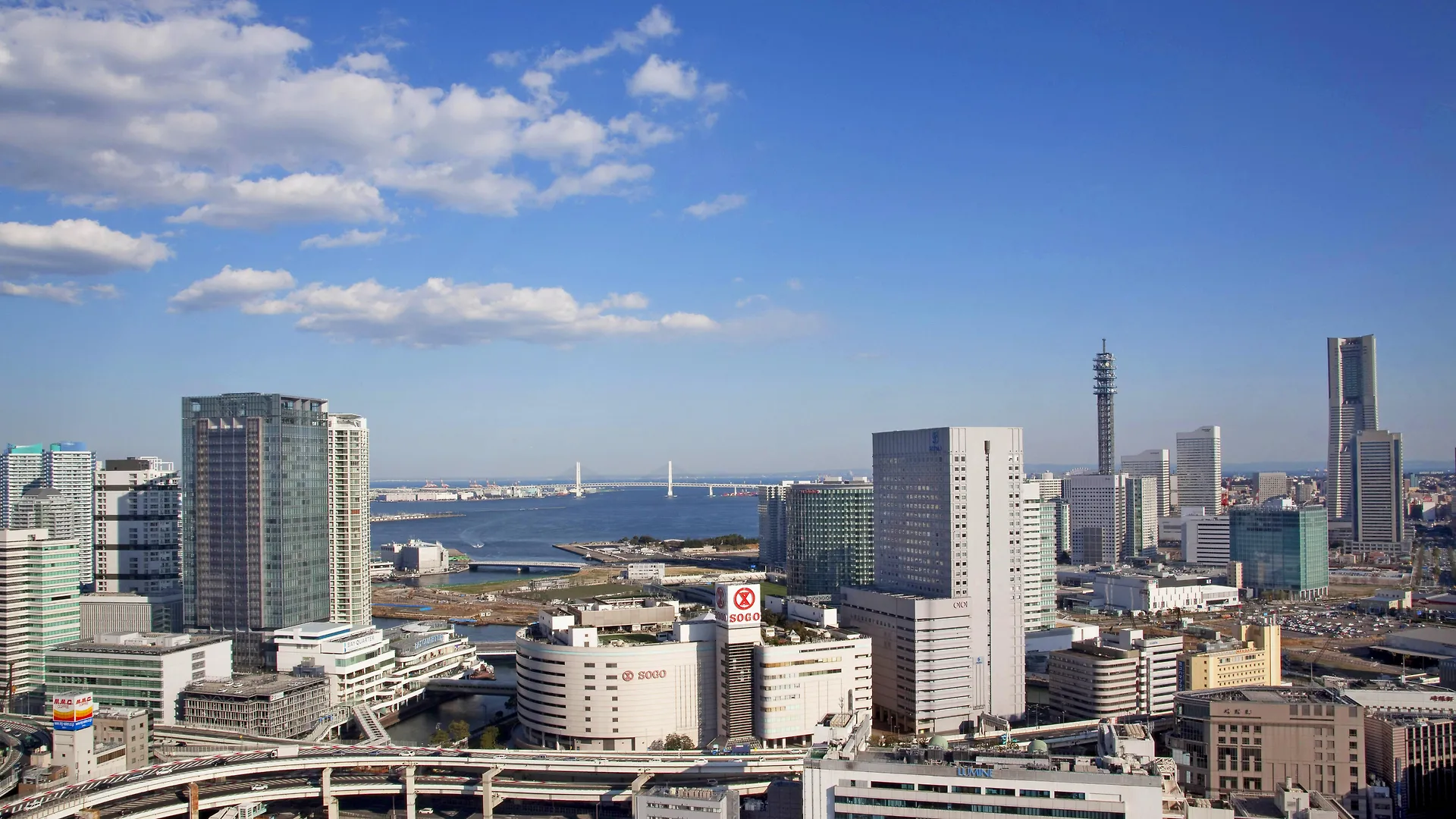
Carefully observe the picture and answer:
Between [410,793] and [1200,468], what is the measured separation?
3262 inches

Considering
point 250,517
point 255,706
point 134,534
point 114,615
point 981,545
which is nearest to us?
point 255,706

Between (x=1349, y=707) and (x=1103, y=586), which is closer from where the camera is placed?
(x=1349, y=707)

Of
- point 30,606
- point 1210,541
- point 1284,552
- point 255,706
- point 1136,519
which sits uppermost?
point 30,606

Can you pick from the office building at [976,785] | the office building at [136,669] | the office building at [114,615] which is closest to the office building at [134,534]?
the office building at [114,615]

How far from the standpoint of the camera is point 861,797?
1381 centimetres

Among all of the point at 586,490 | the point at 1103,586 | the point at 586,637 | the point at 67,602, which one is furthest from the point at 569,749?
the point at 586,490

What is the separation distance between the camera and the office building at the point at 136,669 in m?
25.1

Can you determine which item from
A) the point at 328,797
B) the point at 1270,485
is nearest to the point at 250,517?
the point at 328,797

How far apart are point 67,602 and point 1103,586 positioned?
41.7m

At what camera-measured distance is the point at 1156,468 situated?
3659 inches

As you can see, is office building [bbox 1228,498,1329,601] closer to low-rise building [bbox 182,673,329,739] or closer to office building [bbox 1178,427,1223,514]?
office building [bbox 1178,427,1223,514]

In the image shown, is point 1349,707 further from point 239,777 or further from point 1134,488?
point 1134,488

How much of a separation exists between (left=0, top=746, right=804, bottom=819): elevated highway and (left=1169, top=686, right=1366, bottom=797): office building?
7467mm

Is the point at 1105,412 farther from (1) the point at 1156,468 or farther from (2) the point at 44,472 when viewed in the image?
(2) the point at 44,472
